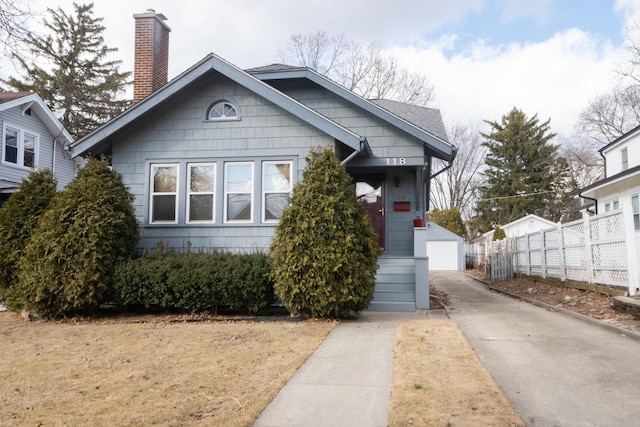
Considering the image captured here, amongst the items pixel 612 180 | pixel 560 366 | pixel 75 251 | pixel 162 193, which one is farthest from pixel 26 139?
pixel 612 180

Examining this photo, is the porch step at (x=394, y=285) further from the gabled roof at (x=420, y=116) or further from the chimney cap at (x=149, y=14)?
the chimney cap at (x=149, y=14)

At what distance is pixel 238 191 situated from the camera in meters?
11.0

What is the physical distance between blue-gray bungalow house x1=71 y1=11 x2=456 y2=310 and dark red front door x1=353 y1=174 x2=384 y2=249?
0.86 m

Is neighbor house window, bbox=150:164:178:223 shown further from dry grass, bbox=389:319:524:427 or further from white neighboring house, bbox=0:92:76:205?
white neighboring house, bbox=0:92:76:205

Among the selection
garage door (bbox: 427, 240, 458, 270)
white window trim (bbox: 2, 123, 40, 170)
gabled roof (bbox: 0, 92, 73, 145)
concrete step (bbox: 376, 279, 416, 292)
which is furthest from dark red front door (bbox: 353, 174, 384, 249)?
garage door (bbox: 427, 240, 458, 270)

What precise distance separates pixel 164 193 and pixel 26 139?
12734 mm

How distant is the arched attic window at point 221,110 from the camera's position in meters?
11.2

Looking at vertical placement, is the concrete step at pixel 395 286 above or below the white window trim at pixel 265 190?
below

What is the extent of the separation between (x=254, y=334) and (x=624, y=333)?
17.6 feet

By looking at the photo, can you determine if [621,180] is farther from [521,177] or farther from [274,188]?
[521,177]

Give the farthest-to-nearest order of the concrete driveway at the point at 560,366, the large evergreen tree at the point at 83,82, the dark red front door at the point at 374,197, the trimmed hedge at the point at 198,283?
the large evergreen tree at the point at 83,82, the dark red front door at the point at 374,197, the trimmed hedge at the point at 198,283, the concrete driveway at the point at 560,366

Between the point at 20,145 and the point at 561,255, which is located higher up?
the point at 20,145

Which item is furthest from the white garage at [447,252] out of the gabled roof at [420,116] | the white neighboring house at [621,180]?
the gabled roof at [420,116]

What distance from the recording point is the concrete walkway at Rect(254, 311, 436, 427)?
3906mm
